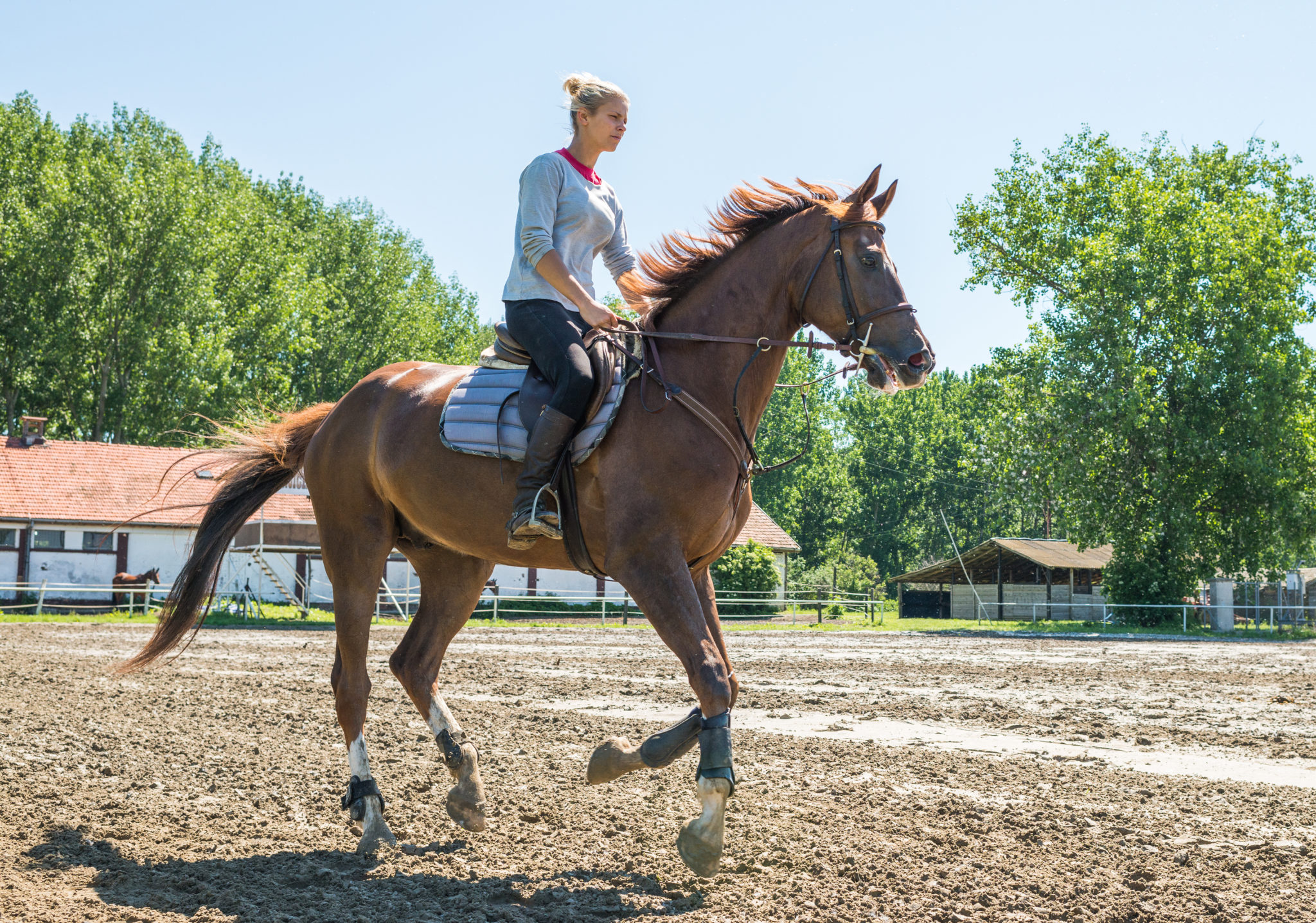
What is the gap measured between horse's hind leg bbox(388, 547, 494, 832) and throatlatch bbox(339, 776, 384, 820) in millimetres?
456

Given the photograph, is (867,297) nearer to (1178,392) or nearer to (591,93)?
(591,93)

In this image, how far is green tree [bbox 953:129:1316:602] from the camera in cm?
3900

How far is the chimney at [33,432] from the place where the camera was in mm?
44719

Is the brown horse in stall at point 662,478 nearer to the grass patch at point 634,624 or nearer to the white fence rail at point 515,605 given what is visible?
the white fence rail at point 515,605

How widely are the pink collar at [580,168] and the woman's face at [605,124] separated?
0.37ft

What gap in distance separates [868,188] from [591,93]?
150 centimetres

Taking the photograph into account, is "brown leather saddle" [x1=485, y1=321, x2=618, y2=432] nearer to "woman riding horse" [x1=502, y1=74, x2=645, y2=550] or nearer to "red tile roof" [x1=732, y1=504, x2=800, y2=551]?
"woman riding horse" [x1=502, y1=74, x2=645, y2=550]

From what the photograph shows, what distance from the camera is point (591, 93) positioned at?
5527 mm

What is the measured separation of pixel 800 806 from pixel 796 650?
18.8m

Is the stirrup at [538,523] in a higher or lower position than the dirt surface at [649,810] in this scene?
higher

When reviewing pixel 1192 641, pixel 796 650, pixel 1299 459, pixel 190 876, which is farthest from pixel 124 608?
pixel 1299 459

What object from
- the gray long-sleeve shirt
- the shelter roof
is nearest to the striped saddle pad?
the gray long-sleeve shirt

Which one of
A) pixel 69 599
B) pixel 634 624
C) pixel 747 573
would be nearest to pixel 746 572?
pixel 747 573

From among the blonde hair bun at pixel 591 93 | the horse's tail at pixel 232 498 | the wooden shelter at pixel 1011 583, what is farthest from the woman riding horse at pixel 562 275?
the wooden shelter at pixel 1011 583
